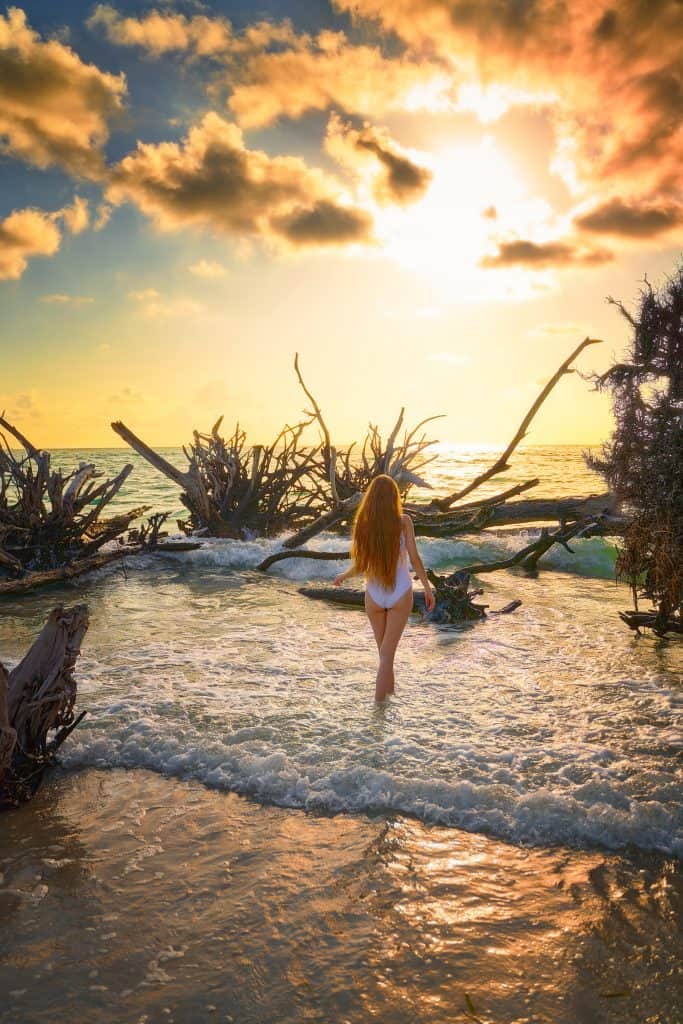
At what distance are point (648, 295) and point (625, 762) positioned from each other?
4.27 metres

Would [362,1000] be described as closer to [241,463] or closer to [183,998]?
[183,998]

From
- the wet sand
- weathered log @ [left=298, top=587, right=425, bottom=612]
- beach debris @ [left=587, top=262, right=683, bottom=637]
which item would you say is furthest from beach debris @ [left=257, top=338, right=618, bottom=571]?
the wet sand

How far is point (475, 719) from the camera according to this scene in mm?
5168

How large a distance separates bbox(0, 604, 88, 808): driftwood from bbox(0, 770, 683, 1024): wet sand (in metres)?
0.23

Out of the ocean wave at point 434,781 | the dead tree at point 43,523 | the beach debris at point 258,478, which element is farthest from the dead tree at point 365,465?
the ocean wave at point 434,781

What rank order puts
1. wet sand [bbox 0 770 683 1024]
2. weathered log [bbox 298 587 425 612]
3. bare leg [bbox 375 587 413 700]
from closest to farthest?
wet sand [bbox 0 770 683 1024] → bare leg [bbox 375 587 413 700] → weathered log [bbox 298 587 425 612]

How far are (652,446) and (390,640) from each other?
9.72 ft

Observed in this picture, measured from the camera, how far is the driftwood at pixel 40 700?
395 cm

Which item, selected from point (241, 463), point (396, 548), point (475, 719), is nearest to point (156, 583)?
point (241, 463)

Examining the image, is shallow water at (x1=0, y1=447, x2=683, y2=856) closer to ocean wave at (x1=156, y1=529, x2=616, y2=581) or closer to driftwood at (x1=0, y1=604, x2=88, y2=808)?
driftwood at (x1=0, y1=604, x2=88, y2=808)

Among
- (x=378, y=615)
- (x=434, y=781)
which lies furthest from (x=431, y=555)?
(x=434, y=781)

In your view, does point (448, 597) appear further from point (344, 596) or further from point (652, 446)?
point (652, 446)

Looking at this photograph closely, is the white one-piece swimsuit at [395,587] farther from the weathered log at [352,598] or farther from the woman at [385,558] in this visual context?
the weathered log at [352,598]

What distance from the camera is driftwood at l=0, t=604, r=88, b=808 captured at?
3.95 meters
